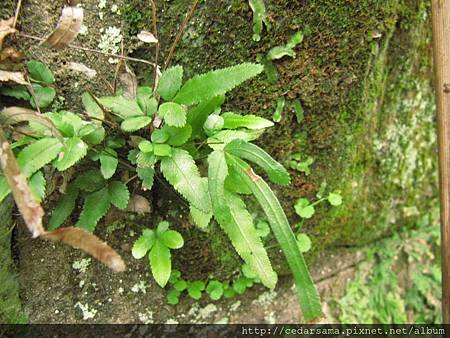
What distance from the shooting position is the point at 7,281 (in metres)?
1.46

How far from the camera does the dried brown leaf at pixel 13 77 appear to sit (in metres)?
1.20

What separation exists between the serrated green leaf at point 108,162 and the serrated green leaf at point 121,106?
0.12 metres

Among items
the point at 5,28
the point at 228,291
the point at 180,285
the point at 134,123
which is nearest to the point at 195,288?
the point at 180,285

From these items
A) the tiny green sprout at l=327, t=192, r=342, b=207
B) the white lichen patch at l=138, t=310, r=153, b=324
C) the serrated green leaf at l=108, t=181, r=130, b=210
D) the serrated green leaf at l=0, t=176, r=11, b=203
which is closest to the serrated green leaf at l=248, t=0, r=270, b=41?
the serrated green leaf at l=108, t=181, r=130, b=210

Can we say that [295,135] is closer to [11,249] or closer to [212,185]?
[212,185]

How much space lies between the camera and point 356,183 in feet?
6.67

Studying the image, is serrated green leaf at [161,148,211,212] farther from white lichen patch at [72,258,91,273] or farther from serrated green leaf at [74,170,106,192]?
white lichen patch at [72,258,91,273]

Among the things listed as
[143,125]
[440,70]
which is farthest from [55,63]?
[440,70]

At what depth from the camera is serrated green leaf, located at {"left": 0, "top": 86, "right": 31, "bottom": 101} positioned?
50.3 inches

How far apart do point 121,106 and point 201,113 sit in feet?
0.79

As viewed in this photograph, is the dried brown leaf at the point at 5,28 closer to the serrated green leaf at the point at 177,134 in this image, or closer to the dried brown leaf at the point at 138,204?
the serrated green leaf at the point at 177,134

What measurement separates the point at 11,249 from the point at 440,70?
1.60 meters

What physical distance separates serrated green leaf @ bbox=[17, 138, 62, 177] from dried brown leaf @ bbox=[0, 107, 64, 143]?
28 millimetres

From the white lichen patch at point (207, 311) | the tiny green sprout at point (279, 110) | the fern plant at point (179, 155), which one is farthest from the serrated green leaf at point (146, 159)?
the white lichen patch at point (207, 311)
